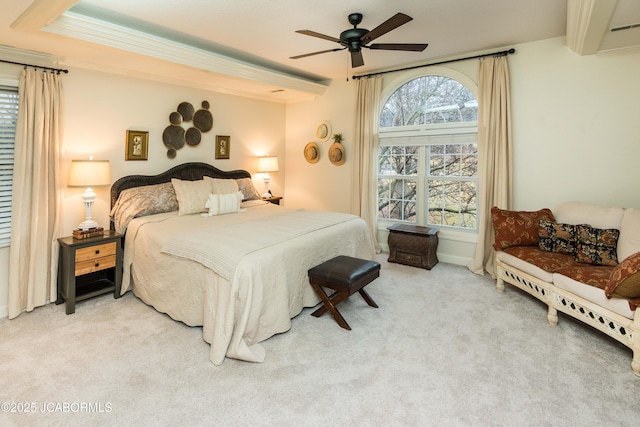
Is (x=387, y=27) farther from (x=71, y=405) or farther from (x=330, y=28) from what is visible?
(x=71, y=405)

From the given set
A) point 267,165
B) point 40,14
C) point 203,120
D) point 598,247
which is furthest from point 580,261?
point 40,14

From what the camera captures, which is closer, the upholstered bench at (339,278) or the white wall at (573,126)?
the upholstered bench at (339,278)

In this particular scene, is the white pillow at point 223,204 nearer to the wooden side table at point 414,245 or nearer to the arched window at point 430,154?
the wooden side table at point 414,245

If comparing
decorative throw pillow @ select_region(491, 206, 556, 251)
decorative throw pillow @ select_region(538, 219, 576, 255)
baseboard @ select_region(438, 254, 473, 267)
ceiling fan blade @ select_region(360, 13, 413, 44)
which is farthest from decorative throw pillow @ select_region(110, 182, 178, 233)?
decorative throw pillow @ select_region(538, 219, 576, 255)

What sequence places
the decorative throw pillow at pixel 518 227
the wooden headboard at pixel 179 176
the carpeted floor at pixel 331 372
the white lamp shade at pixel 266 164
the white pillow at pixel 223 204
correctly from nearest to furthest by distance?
1. the carpeted floor at pixel 331 372
2. the decorative throw pillow at pixel 518 227
3. the wooden headboard at pixel 179 176
4. the white pillow at pixel 223 204
5. the white lamp shade at pixel 266 164

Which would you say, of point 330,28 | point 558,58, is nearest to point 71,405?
point 330,28

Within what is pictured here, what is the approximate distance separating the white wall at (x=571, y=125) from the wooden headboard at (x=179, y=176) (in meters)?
3.38

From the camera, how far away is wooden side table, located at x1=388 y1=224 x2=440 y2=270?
4336 millimetres

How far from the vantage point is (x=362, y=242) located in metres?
4.01

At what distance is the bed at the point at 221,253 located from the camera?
241cm

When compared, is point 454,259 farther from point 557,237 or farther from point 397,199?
point 557,237

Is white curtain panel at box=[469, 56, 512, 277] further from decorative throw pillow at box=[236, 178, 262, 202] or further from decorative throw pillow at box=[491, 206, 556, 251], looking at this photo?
decorative throw pillow at box=[236, 178, 262, 202]

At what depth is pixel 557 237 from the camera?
130 inches

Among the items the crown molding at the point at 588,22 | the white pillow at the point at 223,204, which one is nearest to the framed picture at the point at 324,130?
the white pillow at the point at 223,204
